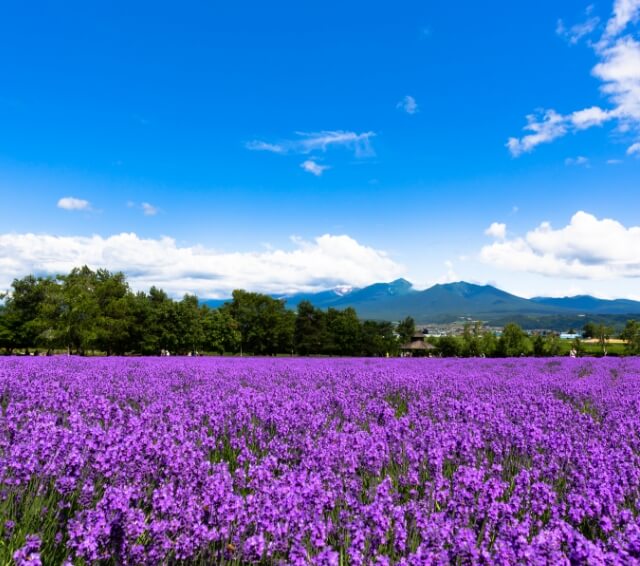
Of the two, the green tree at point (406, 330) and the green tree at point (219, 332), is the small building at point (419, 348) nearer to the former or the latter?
the green tree at point (406, 330)

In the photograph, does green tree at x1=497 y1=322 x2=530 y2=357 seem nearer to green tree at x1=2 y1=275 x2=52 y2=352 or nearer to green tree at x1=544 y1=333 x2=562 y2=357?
green tree at x1=544 y1=333 x2=562 y2=357

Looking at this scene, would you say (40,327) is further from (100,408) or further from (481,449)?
(481,449)

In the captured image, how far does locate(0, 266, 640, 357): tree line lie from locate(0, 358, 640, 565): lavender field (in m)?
34.1

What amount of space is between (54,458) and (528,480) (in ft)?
12.1

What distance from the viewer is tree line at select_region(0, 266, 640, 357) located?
37.4 meters

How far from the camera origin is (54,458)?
3.57 meters

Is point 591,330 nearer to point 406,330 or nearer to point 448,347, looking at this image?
point 448,347

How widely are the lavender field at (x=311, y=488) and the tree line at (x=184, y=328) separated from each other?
3408 cm

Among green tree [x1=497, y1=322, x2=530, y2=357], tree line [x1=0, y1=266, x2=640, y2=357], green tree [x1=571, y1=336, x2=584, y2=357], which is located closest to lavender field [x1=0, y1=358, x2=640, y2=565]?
tree line [x1=0, y1=266, x2=640, y2=357]

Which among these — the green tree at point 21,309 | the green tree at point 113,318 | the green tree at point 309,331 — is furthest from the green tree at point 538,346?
the green tree at point 21,309

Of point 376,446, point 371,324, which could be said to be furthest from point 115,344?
point 376,446

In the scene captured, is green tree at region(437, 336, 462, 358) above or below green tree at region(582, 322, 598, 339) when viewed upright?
below

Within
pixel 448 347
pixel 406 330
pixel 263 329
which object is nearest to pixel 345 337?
pixel 263 329

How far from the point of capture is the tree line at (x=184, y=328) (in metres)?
37.4
